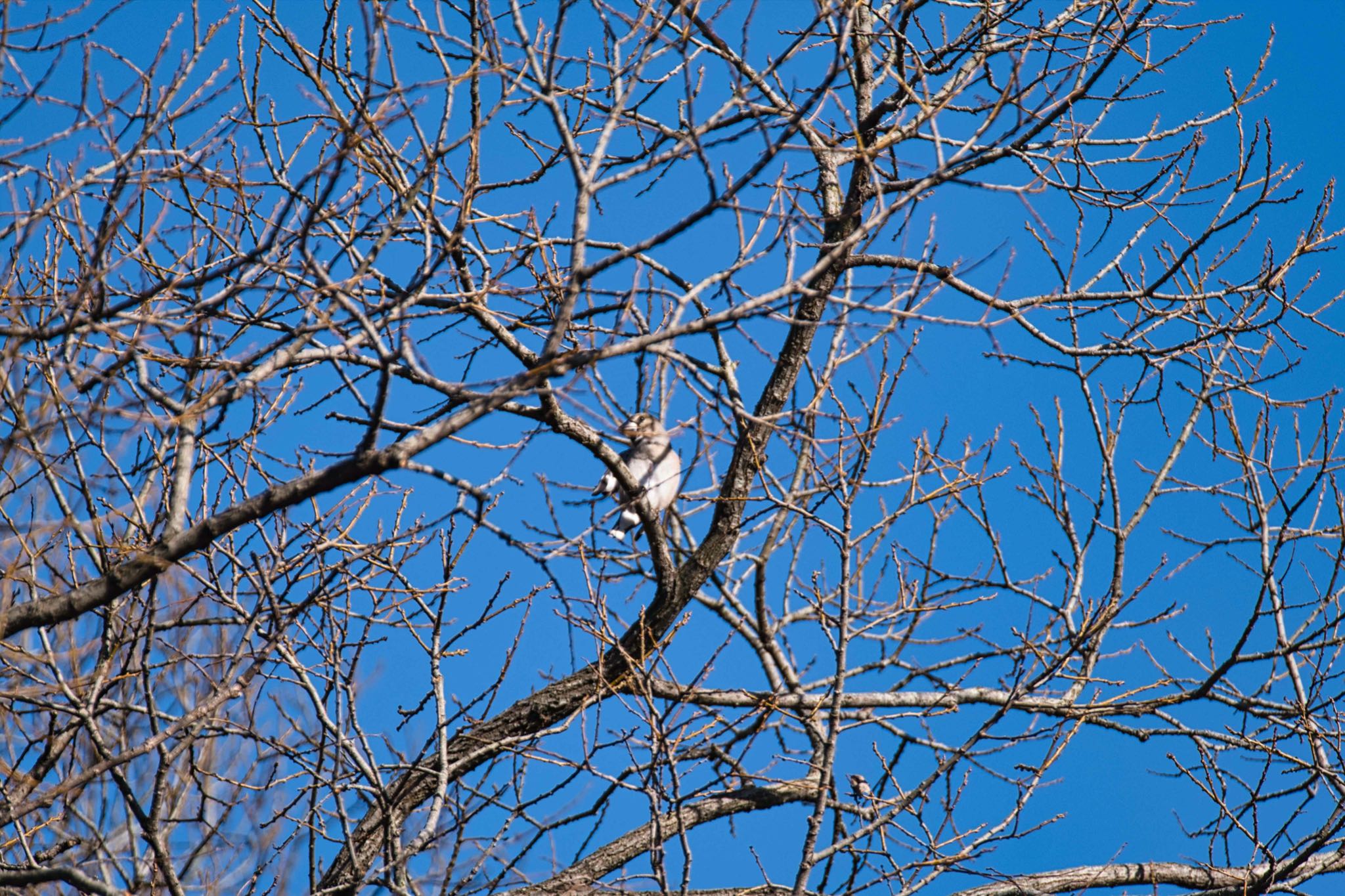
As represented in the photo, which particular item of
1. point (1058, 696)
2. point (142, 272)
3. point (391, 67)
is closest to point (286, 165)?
point (142, 272)

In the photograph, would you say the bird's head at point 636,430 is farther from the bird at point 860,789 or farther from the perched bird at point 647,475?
the bird at point 860,789

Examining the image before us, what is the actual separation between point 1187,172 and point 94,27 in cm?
409

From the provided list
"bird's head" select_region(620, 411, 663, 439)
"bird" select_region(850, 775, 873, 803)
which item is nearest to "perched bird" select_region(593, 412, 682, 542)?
"bird's head" select_region(620, 411, 663, 439)

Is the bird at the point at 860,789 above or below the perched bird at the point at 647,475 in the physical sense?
below

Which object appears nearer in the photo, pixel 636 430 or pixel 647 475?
pixel 636 430

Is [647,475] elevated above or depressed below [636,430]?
above

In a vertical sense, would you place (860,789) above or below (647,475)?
below

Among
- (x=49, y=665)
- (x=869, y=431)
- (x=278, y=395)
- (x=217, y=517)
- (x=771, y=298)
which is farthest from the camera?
(x=278, y=395)

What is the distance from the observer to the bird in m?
4.42

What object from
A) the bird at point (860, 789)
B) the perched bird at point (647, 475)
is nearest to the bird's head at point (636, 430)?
the perched bird at point (647, 475)

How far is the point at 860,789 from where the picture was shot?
4652 millimetres

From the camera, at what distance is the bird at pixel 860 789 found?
14.5 ft

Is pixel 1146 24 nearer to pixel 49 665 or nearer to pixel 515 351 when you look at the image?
pixel 515 351

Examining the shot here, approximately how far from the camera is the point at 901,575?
16.5ft
